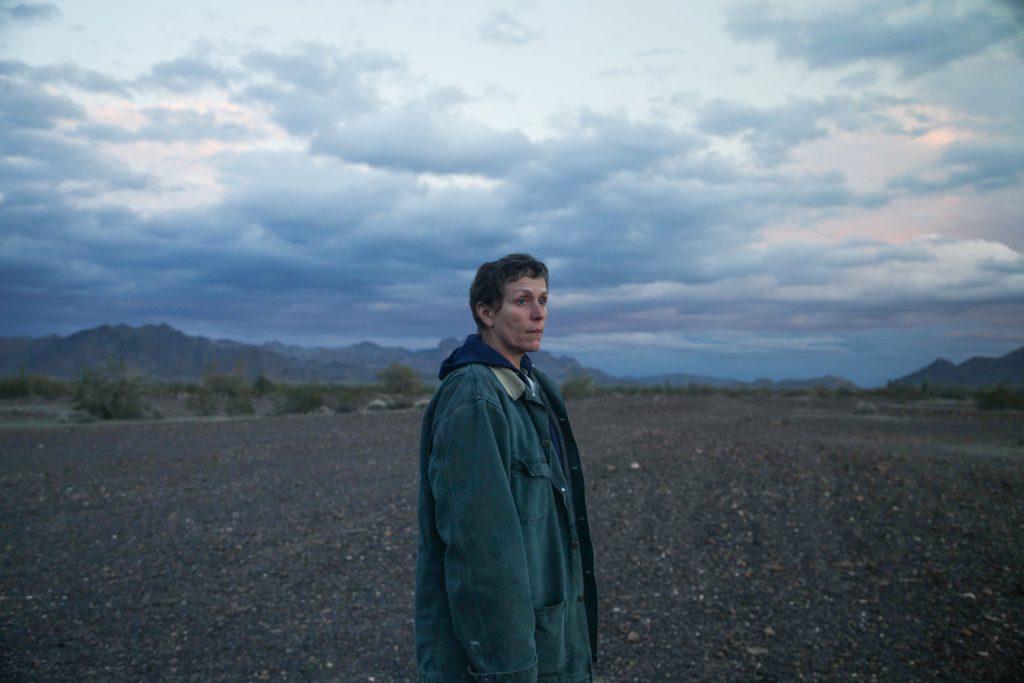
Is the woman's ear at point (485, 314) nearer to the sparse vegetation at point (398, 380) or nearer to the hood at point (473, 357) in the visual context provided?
the hood at point (473, 357)

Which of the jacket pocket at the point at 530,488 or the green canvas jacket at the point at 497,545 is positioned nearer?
the green canvas jacket at the point at 497,545

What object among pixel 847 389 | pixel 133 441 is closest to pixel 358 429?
pixel 133 441

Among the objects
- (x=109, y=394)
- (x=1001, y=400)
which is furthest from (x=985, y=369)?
(x=109, y=394)

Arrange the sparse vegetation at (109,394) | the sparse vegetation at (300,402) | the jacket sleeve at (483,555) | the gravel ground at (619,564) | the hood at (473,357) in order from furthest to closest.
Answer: the sparse vegetation at (300,402), the sparse vegetation at (109,394), the gravel ground at (619,564), the hood at (473,357), the jacket sleeve at (483,555)

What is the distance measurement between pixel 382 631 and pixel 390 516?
112 inches

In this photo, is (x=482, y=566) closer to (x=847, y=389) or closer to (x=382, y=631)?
(x=382, y=631)

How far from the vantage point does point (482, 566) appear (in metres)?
2.12

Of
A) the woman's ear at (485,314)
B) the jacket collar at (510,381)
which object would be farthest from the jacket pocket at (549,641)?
the woman's ear at (485,314)

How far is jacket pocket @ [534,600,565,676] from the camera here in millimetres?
2322

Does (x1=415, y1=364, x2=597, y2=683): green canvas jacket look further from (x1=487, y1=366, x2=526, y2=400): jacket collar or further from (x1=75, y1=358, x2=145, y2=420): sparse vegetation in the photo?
(x1=75, y1=358, x2=145, y2=420): sparse vegetation

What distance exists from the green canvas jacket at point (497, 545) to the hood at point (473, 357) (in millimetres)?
32

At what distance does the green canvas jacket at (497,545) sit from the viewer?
212 centimetres

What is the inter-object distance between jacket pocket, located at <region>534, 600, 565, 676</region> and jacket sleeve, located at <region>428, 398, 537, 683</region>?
0.12 meters

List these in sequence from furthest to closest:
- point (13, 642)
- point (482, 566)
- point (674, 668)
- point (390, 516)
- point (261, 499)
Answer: point (261, 499) < point (390, 516) < point (13, 642) < point (674, 668) < point (482, 566)
